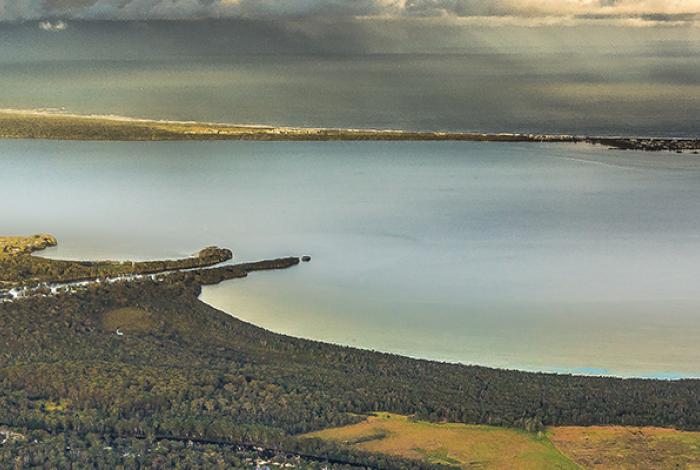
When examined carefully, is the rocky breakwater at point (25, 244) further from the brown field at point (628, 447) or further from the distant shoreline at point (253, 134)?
the distant shoreline at point (253, 134)

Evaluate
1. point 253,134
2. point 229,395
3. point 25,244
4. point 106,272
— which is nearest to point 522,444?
point 229,395

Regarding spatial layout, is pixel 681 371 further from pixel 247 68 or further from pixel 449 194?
pixel 247 68

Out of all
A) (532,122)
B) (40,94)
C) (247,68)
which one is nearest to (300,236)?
(532,122)

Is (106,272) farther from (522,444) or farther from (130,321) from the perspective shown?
(522,444)

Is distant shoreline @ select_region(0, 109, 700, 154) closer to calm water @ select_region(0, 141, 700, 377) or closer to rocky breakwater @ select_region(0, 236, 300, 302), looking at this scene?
calm water @ select_region(0, 141, 700, 377)

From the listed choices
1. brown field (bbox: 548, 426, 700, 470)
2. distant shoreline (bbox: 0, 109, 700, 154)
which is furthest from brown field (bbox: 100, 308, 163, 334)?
distant shoreline (bbox: 0, 109, 700, 154)

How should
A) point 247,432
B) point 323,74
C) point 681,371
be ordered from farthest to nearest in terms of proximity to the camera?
1. point 323,74
2. point 681,371
3. point 247,432

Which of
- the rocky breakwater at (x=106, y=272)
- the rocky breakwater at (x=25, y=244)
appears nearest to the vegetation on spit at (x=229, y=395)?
the rocky breakwater at (x=106, y=272)
